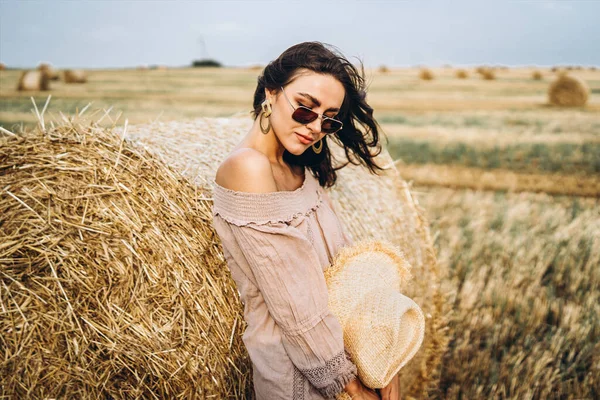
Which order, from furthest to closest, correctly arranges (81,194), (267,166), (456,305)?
(456,305) < (81,194) < (267,166)

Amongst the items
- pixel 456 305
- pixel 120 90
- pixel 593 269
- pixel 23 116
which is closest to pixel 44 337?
pixel 456 305

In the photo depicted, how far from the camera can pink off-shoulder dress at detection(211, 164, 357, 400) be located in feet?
6.66

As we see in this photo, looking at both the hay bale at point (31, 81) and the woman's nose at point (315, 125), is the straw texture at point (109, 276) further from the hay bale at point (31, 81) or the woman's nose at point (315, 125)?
the hay bale at point (31, 81)

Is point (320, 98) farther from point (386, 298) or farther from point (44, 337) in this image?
point (44, 337)

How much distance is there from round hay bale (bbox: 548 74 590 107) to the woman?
1756 cm

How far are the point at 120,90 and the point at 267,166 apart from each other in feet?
76.3

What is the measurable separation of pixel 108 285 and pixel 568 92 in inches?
732

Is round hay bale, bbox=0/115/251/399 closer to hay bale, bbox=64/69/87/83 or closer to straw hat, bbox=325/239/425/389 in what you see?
straw hat, bbox=325/239/425/389

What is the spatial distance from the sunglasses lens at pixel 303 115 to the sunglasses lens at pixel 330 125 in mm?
86

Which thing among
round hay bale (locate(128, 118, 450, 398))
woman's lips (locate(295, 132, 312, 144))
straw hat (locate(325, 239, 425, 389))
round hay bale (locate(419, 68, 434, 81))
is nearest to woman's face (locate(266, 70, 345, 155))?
woman's lips (locate(295, 132, 312, 144))

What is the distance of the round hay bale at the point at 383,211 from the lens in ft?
10.6

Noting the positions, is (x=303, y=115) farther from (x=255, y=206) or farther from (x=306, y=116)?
(x=255, y=206)

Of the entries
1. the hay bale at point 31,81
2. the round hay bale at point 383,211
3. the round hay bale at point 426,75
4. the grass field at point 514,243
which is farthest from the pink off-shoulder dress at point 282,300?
the round hay bale at point 426,75

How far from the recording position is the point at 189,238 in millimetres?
2514
